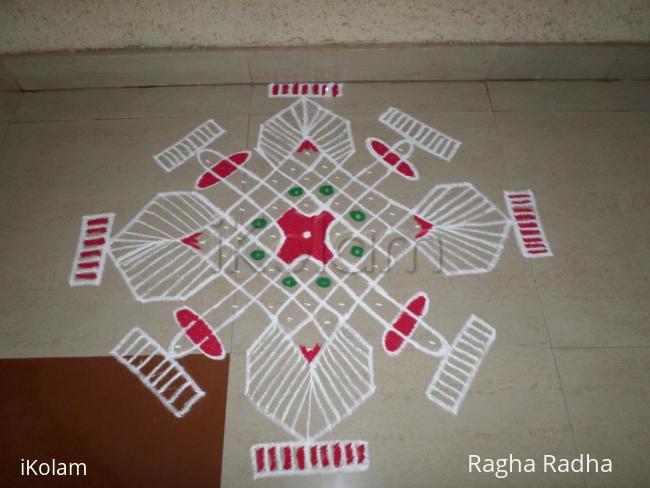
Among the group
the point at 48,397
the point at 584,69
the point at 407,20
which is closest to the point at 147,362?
the point at 48,397

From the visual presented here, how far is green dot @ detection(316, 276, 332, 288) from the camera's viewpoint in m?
1.31

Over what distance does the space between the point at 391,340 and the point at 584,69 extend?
1.30 metres

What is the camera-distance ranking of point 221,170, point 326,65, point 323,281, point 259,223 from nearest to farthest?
point 323,281, point 259,223, point 221,170, point 326,65

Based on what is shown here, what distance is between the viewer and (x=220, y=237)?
54.9 inches

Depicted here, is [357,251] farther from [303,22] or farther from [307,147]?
[303,22]

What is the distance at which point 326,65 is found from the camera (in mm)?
1666

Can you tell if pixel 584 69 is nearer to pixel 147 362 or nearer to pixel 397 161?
pixel 397 161

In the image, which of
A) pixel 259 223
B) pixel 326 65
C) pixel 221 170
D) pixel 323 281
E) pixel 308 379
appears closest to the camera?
pixel 308 379

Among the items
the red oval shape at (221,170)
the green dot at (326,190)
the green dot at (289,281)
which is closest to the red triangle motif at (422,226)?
the green dot at (326,190)

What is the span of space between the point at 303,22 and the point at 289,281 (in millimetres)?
922

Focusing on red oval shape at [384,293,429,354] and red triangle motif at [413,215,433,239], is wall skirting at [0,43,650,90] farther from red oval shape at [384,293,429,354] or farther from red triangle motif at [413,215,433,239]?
red oval shape at [384,293,429,354]

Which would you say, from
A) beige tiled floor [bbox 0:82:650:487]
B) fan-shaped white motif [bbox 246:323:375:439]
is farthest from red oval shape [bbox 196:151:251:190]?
fan-shaped white motif [bbox 246:323:375:439]

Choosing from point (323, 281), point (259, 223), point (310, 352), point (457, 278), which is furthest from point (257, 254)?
point (457, 278)

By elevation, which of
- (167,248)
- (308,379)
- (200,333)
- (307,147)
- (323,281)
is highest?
(307,147)
